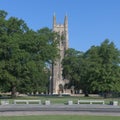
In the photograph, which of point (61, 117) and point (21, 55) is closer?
point (61, 117)

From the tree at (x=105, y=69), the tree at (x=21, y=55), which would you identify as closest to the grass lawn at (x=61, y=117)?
the tree at (x=21, y=55)

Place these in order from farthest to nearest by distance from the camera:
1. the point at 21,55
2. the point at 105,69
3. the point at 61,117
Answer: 1. the point at 105,69
2. the point at 21,55
3. the point at 61,117

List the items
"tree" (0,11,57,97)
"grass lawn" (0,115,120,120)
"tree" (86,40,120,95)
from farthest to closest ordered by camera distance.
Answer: "tree" (86,40,120,95) → "tree" (0,11,57,97) → "grass lawn" (0,115,120,120)

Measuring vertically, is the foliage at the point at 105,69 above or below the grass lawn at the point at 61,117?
above

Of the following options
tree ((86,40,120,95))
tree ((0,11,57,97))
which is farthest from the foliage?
tree ((0,11,57,97))

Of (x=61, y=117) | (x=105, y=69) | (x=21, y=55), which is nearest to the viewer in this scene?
(x=61, y=117)

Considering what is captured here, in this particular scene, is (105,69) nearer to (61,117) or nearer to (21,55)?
(21,55)

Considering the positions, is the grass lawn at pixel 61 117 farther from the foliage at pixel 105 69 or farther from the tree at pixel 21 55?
the foliage at pixel 105 69

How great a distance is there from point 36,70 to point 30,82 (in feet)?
12.1

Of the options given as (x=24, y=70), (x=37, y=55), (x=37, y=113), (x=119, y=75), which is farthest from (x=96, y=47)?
(x=37, y=113)

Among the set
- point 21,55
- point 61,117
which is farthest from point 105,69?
point 61,117

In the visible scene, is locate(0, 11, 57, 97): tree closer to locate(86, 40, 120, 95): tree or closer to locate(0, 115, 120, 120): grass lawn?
locate(86, 40, 120, 95): tree

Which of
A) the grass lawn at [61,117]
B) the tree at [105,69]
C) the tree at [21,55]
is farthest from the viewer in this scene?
the tree at [105,69]

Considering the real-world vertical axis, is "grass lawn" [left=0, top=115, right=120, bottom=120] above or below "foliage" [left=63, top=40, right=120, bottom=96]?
below
